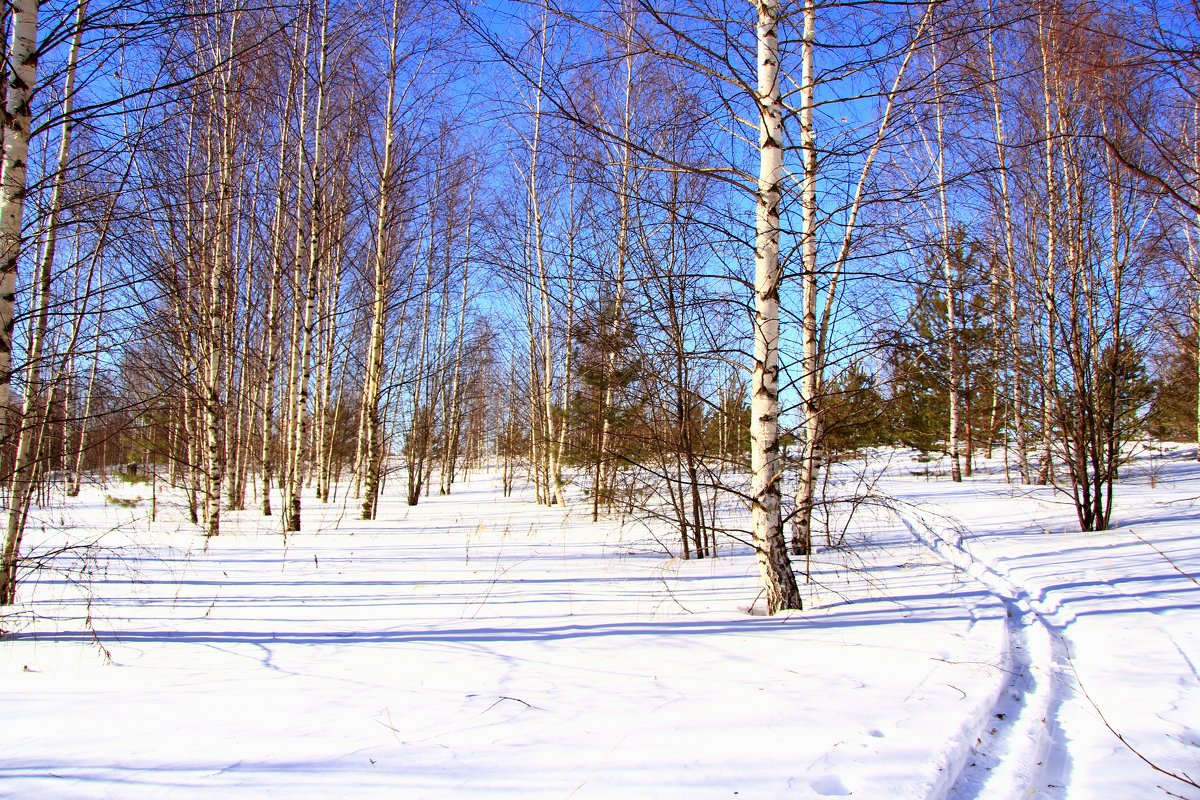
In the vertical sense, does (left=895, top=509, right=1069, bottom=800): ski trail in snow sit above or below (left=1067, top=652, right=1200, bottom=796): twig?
below

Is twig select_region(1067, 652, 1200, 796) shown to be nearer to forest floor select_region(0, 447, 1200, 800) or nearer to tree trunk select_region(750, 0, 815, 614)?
forest floor select_region(0, 447, 1200, 800)

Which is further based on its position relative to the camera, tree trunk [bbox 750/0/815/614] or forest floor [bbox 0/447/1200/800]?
tree trunk [bbox 750/0/815/614]

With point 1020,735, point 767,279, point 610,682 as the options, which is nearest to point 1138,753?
point 1020,735

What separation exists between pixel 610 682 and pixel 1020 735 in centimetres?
182

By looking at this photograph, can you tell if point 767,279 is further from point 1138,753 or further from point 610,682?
point 1138,753

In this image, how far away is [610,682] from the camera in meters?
3.21

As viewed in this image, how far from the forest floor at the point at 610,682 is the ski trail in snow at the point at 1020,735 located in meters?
0.01

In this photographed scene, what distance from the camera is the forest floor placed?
2195 millimetres

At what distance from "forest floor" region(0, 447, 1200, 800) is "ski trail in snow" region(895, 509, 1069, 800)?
0.04 feet

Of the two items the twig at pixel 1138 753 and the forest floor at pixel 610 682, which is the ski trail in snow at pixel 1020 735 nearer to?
the forest floor at pixel 610 682

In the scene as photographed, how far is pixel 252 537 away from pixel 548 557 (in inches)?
227

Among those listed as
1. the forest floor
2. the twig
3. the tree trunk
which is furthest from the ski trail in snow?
the tree trunk

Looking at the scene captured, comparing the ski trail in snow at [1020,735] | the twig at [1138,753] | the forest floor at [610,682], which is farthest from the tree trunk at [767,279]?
the twig at [1138,753]

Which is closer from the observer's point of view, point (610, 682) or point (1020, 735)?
point (1020, 735)
